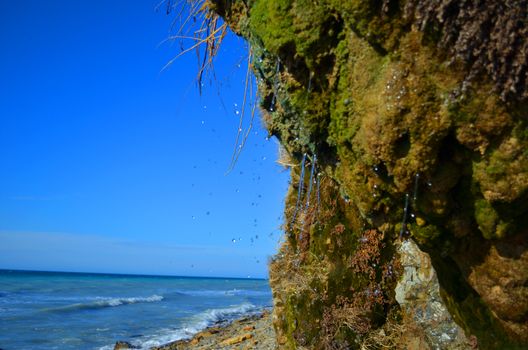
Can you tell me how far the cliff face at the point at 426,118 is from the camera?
9.91 ft

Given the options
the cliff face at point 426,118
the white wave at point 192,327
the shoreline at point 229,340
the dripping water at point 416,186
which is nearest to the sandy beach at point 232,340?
the shoreline at point 229,340

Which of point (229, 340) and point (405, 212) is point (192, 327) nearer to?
point (229, 340)

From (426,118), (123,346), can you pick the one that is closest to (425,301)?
(426,118)

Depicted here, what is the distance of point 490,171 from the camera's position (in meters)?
3.20

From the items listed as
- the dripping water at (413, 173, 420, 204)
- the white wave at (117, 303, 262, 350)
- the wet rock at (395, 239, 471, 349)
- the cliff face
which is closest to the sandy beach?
the white wave at (117, 303, 262, 350)

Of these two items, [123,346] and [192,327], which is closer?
[123,346]

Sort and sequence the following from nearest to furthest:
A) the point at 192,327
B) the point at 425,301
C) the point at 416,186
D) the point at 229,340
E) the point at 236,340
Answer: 1. the point at 416,186
2. the point at 425,301
3. the point at 236,340
4. the point at 229,340
5. the point at 192,327

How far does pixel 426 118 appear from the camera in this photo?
323 cm

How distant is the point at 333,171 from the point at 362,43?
108 cm

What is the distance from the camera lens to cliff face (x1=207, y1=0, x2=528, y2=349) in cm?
302

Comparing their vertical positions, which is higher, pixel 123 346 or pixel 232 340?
pixel 232 340

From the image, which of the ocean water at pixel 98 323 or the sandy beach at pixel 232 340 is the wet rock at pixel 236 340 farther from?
the ocean water at pixel 98 323

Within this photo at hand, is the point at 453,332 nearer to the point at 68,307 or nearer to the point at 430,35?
the point at 430,35

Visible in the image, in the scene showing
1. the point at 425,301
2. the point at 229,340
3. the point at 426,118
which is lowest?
the point at 229,340
